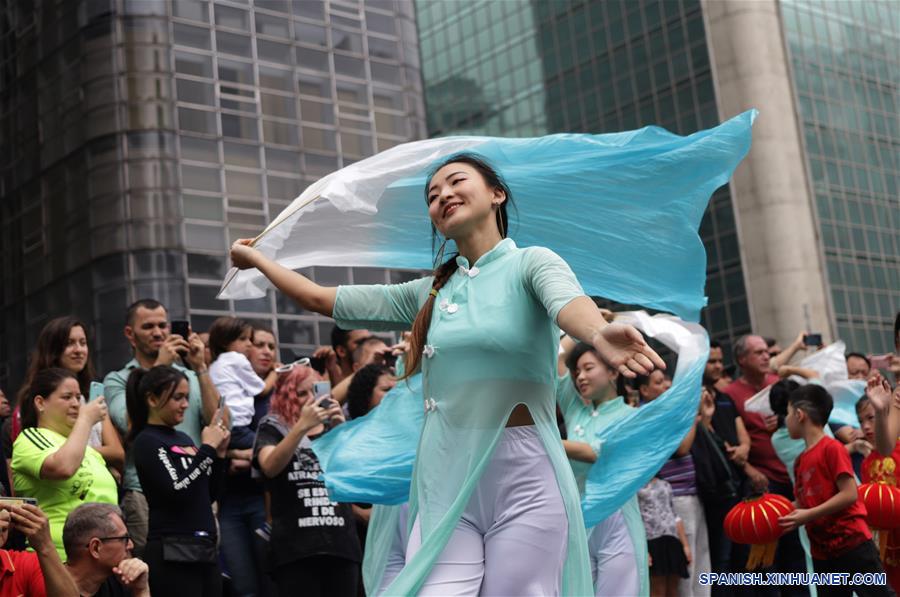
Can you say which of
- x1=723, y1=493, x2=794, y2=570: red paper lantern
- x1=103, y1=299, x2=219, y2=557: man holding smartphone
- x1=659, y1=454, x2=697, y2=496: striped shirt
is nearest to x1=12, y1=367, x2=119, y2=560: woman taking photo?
x1=103, y1=299, x2=219, y2=557: man holding smartphone

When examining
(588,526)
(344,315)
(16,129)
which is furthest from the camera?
(16,129)

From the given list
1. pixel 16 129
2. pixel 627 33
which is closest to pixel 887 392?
pixel 16 129

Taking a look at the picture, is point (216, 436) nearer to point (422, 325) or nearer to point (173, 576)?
point (173, 576)

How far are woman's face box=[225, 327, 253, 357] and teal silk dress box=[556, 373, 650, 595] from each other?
219 cm

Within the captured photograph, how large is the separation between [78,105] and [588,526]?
70.6 feet

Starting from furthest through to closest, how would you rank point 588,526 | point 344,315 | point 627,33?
point 627,33 → point 588,526 → point 344,315

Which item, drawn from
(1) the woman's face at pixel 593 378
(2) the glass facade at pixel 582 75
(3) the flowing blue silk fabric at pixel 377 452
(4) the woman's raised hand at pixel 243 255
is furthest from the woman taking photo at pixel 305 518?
(2) the glass facade at pixel 582 75

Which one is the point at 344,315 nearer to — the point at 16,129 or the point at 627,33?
the point at 16,129

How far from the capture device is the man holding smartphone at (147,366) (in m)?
7.19

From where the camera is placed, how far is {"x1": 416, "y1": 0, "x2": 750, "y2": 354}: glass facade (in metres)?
49.3

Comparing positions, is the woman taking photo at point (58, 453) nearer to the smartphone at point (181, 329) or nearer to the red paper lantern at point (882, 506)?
the smartphone at point (181, 329)

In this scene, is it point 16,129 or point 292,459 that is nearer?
point 292,459

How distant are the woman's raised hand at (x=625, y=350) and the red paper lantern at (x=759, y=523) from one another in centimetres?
482

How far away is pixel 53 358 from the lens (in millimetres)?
7469
